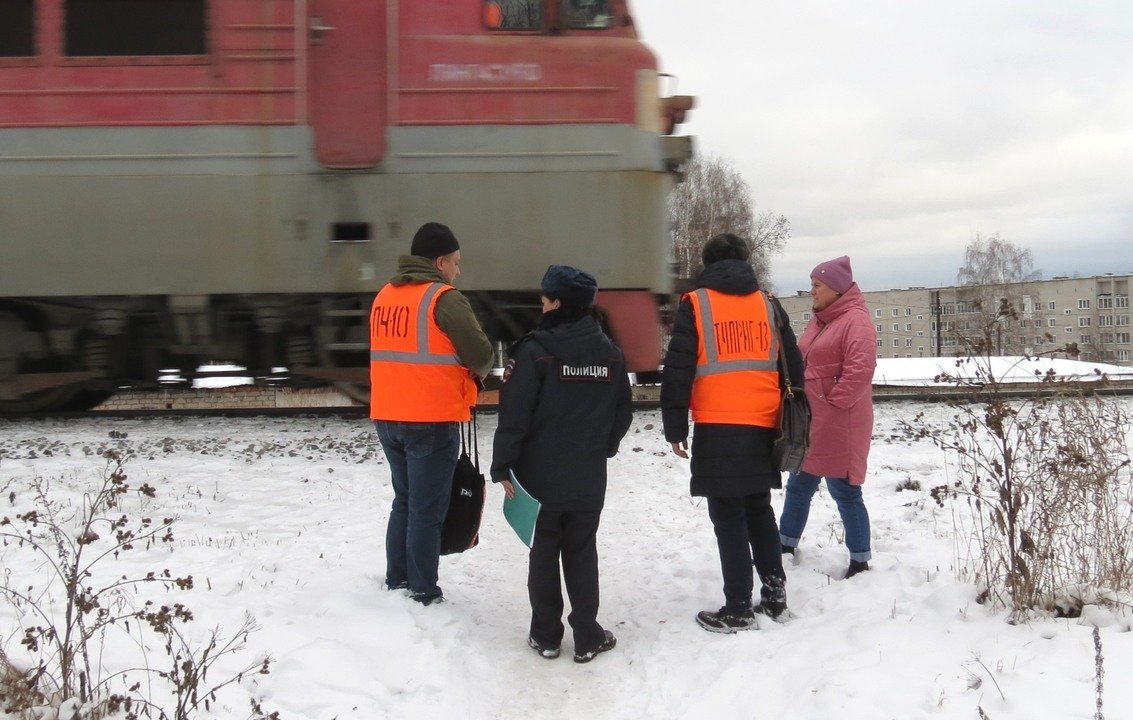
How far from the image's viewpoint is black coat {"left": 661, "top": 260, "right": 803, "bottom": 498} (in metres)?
4.02

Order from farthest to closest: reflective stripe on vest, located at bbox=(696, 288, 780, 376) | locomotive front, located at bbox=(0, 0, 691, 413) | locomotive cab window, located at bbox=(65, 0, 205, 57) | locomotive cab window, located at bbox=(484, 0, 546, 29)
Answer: locomotive cab window, located at bbox=(484, 0, 546, 29) < locomotive cab window, located at bbox=(65, 0, 205, 57) < locomotive front, located at bbox=(0, 0, 691, 413) < reflective stripe on vest, located at bbox=(696, 288, 780, 376)

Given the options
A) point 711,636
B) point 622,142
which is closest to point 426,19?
point 622,142

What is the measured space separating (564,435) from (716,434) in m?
0.73

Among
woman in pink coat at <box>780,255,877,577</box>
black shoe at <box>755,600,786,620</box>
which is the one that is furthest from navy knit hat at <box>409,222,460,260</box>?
black shoe at <box>755,600,786,620</box>

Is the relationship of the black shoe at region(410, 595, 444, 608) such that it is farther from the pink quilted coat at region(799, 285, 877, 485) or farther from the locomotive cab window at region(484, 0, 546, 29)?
the locomotive cab window at region(484, 0, 546, 29)

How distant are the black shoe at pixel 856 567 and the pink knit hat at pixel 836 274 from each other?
1.44 m

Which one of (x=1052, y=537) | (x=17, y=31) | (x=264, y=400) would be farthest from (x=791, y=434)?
(x=264, y=400)

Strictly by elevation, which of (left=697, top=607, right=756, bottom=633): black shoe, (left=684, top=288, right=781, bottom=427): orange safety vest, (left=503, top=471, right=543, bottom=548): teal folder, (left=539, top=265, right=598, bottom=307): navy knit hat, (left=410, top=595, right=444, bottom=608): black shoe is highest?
(left=539, top=265, right=598, bottom=307): navy knit hat

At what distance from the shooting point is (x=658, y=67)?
702 centimetres

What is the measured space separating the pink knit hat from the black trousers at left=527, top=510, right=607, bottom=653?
6.11 feet

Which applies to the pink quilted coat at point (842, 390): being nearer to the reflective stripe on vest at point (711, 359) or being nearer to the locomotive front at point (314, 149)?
the reflective stripe on vest at point (711, 359)

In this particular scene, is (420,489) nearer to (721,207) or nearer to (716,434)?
(716,434)

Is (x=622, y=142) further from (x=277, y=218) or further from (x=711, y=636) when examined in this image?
(x=711, y=636)

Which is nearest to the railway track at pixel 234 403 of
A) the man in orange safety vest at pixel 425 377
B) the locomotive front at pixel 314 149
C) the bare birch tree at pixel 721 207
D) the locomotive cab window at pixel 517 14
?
the locomotive front at pixel 314 149
